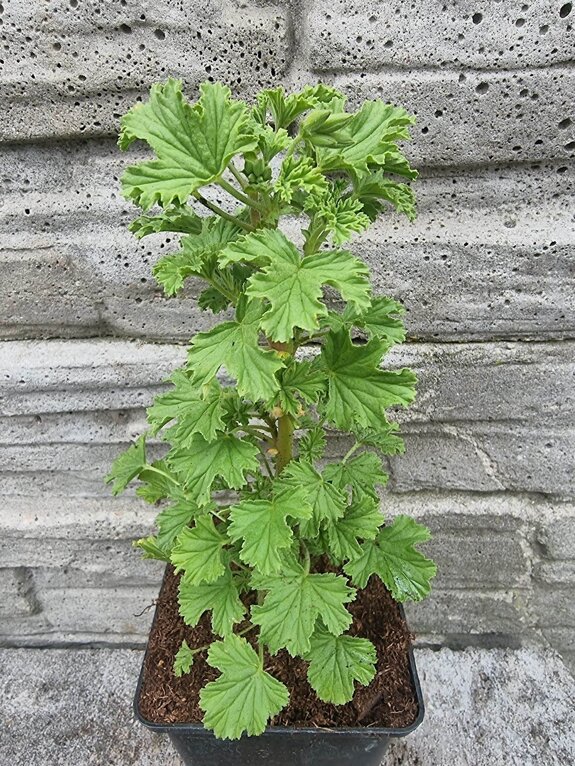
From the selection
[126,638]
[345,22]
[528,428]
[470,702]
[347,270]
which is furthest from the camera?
[126,638]

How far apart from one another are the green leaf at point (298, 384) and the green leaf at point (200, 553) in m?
0.21

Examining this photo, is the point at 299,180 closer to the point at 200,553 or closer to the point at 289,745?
the point at 200,553

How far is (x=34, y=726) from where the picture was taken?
1111mm

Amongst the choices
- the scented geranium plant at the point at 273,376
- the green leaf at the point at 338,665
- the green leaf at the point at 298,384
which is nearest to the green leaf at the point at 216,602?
the scented geranium plant at the point at 273,376

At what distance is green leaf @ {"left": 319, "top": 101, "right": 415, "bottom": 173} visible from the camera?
557mm

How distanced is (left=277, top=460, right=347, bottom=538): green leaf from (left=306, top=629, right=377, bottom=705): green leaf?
161 mm

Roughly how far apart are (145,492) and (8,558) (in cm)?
51

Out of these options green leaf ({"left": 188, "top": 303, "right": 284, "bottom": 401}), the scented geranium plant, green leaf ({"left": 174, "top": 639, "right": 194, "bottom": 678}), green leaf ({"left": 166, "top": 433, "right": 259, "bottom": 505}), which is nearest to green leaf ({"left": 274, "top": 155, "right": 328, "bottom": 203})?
the scented geranium plant

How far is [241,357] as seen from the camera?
54cm

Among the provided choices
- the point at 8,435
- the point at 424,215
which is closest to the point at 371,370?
the point at 424,215

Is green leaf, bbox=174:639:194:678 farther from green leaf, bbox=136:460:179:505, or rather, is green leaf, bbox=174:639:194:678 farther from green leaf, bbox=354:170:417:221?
green leaf, bbox=354:170:417:221

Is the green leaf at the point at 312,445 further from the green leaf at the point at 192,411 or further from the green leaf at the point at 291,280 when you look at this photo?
the green leaf at the point at 291,280

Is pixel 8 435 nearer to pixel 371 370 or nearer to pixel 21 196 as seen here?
pixel 21 196

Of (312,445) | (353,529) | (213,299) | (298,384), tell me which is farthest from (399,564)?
(213,299)
